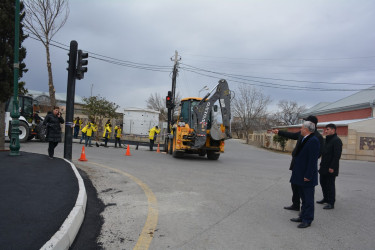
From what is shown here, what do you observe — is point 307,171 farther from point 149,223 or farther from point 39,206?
point 39,206

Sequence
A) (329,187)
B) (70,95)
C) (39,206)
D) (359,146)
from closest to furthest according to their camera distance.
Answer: (39,206) < (329,187) < (70,95) < (359,146)

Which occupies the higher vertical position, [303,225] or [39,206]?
[39,206]

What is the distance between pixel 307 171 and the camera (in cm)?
456

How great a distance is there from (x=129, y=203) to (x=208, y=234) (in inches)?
76.4

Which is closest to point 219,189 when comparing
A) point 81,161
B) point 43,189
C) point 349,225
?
point 349,225

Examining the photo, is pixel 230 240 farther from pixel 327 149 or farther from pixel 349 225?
pixel 327 149

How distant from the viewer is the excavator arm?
12.6 meters

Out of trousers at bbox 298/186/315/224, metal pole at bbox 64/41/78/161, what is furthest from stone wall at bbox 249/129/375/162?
metal pole at bbox 64/41/78/161

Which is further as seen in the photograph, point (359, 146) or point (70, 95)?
point (359, 146)

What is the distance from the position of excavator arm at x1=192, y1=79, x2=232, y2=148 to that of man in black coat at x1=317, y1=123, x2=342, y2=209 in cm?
687

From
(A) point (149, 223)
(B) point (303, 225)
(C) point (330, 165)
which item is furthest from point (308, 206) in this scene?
(A) point (149, 223)

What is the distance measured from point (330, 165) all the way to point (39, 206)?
5307 millimetres

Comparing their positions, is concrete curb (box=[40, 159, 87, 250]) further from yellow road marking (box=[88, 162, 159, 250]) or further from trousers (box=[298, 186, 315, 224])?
trousers (box=[298, 186, 315, 224])

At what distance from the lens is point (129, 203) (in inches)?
212
